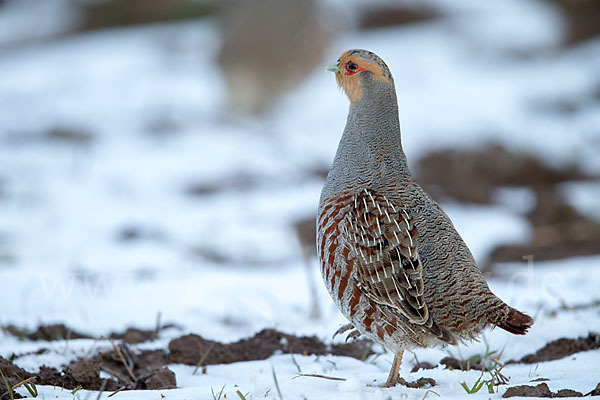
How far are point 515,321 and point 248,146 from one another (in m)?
5.34

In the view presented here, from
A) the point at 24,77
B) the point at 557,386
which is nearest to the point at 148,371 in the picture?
the point at 557,386

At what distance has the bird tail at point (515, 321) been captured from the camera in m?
2.16

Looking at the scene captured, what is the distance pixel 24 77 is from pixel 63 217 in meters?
4.86

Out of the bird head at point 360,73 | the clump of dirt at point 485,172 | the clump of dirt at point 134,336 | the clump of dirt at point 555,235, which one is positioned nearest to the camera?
the bird head at point 360,73

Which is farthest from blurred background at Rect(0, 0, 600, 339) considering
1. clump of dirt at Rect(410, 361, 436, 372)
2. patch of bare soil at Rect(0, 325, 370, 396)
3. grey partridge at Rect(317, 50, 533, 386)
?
grey partridge at Rect(317, 50, 533, 386)

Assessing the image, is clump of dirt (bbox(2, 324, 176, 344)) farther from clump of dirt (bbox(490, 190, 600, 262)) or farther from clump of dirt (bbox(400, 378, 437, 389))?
clump of dirt (bbox(490, 190, 600, 262))

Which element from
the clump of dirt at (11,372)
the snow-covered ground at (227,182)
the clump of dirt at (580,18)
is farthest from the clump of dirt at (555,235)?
the clump of dirt at (580,18)

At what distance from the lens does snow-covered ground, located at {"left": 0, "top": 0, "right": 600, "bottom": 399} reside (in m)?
3.01

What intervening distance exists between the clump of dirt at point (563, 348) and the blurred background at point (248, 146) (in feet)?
3.32

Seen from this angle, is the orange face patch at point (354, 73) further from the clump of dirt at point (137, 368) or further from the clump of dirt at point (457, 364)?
the clump of dirt at point (137, 368)

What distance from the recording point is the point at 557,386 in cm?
228

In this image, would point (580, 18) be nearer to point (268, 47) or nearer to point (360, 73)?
point (268, 47)

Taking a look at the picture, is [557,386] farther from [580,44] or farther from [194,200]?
[580,44]

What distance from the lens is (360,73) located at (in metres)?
2.66
